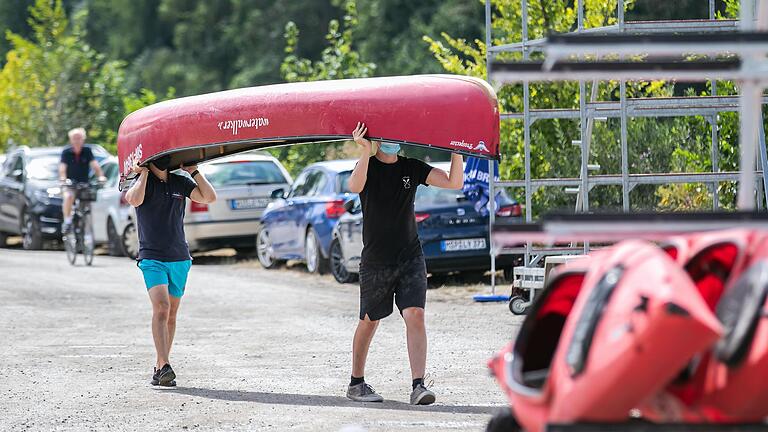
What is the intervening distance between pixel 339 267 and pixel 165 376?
8711 millimetres

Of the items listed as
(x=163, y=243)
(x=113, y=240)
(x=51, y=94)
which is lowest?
(x=113, y=240)

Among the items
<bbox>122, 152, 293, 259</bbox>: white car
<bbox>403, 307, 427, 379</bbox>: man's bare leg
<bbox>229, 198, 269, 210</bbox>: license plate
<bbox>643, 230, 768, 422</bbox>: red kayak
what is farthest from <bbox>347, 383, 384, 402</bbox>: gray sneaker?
<bbox>229, 198, 269, 210</bbox>: license plate

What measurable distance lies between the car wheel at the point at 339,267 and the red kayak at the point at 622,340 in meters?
14.4

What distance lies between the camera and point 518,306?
14.7 meters

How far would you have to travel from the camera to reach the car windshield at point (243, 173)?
2312 centimetres

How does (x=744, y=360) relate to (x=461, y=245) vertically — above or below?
above

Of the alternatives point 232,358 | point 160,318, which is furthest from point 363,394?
point 232,358

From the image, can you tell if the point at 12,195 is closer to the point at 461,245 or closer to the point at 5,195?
the point at 5,195

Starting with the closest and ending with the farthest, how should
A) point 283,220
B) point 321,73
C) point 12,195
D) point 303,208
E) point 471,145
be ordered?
1. point 471,145
2. point 303,208
3. point 283,220
4. point 12,195
5. point 321,73

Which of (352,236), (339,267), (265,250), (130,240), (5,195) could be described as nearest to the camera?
(352,236)

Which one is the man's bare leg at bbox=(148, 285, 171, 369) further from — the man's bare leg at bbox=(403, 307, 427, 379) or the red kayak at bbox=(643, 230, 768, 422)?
the red kayak at bbox=(643, 230, 768, 422)

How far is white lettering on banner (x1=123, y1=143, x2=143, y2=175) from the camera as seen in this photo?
11422mm

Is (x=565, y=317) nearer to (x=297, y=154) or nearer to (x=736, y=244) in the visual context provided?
(x=736, y=244)

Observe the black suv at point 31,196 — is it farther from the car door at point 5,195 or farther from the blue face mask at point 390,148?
the blue face mask at point 390,148
